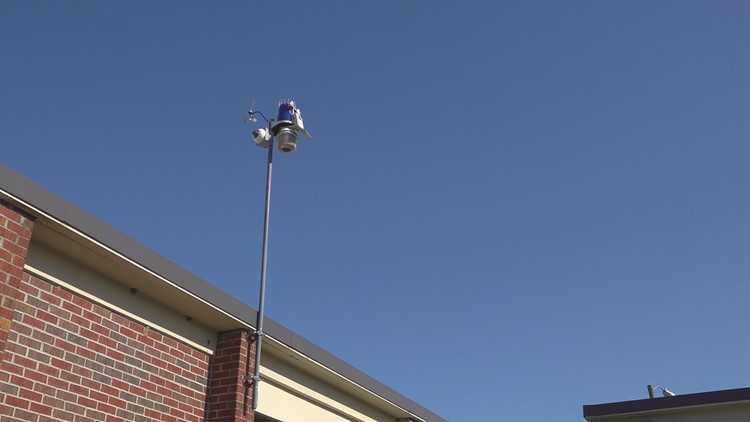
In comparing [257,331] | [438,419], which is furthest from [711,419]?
[257,331]

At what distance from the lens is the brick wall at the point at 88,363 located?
6.41 metres

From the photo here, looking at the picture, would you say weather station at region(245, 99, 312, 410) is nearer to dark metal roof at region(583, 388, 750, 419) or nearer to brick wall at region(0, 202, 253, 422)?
brick wall at region(0, 202, 253, 422)

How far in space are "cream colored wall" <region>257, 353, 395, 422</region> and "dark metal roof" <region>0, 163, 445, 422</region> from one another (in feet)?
1.10

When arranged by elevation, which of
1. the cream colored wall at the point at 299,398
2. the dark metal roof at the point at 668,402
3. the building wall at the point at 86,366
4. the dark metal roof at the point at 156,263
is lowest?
the building wall at the point at 86,366

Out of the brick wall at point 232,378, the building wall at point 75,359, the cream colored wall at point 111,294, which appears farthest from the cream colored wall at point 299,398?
the building wall at point 75,359

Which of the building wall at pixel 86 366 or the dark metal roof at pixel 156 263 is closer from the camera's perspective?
the dark metal roof at pixel 156 263

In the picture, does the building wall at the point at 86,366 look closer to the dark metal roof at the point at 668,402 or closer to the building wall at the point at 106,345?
the building wall at the point at 106,345

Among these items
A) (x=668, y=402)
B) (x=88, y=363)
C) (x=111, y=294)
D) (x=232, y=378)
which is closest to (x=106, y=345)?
(x=88, y=363)

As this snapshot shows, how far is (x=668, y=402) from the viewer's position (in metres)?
17.6

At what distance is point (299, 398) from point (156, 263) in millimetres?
3180

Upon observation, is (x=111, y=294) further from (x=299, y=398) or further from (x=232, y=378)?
(x=299, y=398)

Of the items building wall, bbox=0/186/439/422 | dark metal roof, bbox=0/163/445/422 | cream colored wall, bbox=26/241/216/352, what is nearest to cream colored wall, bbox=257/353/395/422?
building wall, bbox=0/186/439/422

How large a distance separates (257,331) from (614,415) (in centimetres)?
1219

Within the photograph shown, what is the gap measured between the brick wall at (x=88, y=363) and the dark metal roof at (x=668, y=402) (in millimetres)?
11952
